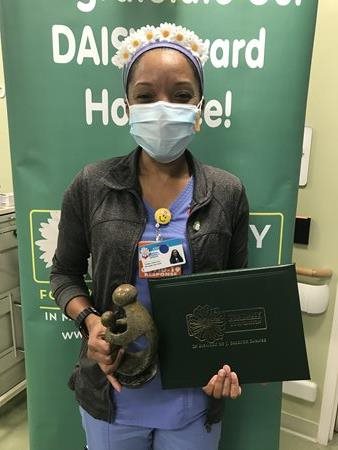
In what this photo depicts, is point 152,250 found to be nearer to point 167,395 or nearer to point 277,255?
point 167,395

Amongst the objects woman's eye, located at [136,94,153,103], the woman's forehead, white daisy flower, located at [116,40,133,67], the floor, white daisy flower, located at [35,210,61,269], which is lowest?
the floor

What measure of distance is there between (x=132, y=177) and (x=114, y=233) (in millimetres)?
139

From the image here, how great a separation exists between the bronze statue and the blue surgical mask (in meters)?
0.33

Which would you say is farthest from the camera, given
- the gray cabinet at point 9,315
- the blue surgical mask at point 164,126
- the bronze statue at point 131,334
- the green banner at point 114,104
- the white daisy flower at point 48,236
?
the gray cabinet at point 9,315

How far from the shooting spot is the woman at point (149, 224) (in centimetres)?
87

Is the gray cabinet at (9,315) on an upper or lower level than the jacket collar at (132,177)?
lower

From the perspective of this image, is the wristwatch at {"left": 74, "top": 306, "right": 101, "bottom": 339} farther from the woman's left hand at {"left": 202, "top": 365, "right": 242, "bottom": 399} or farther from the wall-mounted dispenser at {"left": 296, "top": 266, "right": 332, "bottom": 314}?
the wall-mounted dispenser at {"left": 296, "top": 266, "right": 332, "bottom": 314}

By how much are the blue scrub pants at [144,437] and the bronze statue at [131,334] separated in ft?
0.46

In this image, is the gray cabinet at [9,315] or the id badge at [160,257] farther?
the gray cabinet at [9,315]

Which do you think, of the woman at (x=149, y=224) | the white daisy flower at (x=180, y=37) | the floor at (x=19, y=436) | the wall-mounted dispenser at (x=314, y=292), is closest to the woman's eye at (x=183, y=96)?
the woman at (x=149, y=224)

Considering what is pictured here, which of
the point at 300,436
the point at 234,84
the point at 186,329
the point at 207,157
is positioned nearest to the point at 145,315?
the point at 186,329

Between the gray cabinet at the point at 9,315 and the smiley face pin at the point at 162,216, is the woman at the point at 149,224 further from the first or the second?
the gray cabinet at the point at 9,315

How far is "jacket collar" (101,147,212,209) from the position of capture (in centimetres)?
91

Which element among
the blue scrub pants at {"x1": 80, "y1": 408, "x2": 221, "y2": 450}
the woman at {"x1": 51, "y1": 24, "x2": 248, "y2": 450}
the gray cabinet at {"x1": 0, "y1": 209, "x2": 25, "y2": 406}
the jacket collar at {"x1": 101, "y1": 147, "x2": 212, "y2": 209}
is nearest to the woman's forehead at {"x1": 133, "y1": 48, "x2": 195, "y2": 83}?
the woman at {"x1": 51, "y1": 24, "x2": 248, "y2": 450}
